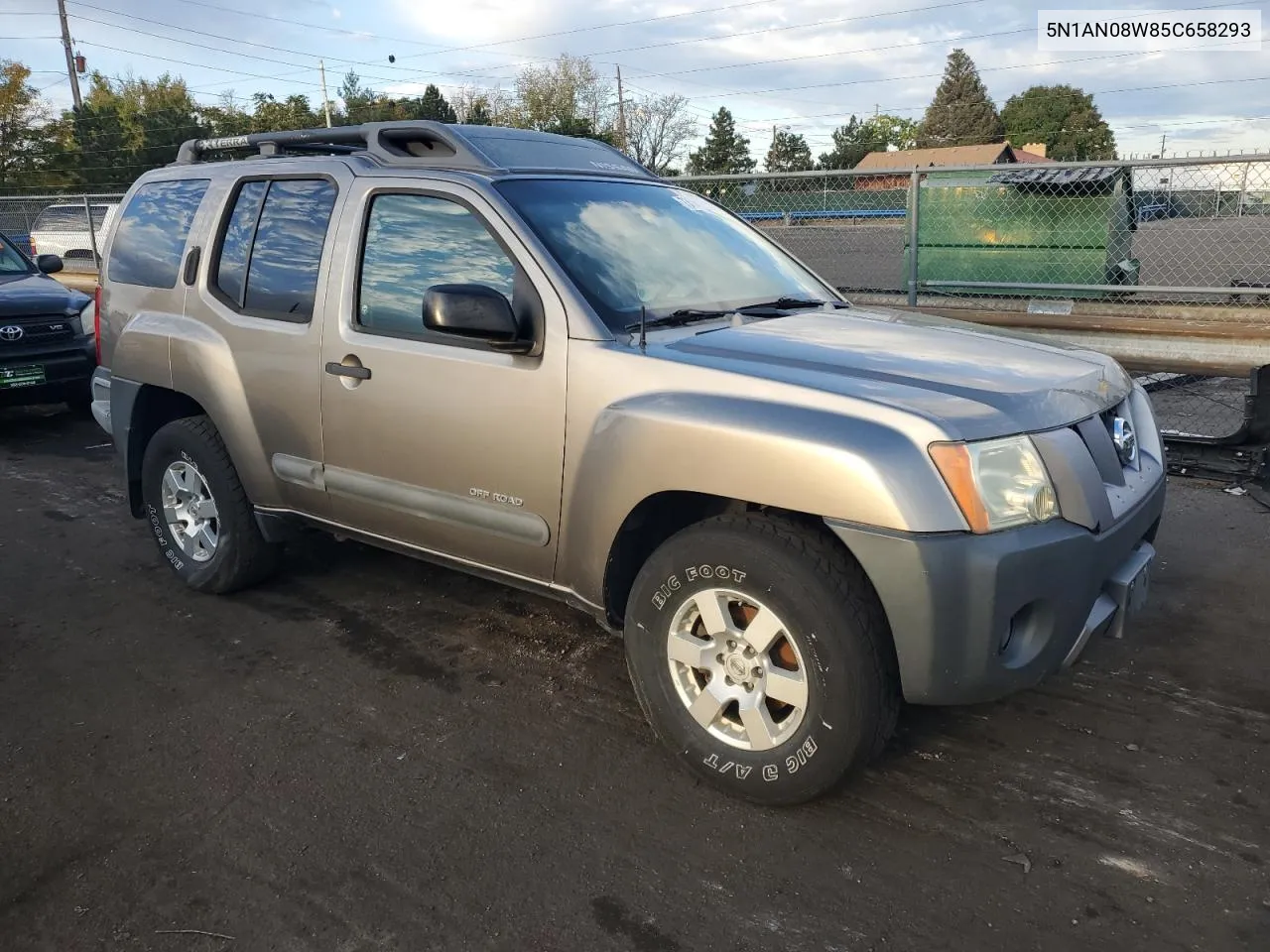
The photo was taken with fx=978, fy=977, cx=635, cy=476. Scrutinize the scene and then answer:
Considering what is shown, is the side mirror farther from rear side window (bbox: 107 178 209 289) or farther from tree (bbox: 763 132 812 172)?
tree (bbox: 763 132 812 172)

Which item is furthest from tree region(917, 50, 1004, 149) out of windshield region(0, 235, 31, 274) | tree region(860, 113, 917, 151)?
windshield region(0, 235, 31, 274)

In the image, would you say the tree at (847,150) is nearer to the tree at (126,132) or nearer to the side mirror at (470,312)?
the tree at (126,132)

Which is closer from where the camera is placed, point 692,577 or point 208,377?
point 692,577

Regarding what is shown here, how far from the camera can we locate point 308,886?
261 centimetres

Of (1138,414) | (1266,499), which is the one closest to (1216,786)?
(1138,414)

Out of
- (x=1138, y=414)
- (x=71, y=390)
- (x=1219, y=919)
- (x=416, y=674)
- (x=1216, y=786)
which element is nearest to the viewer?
(x=1219, y=919)

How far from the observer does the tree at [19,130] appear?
39.2m

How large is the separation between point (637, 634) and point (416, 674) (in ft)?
3.80

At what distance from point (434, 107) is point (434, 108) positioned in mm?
428

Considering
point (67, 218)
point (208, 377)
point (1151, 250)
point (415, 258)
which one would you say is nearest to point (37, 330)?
point (208, 377)

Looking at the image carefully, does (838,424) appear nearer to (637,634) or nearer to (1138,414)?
(637,634)

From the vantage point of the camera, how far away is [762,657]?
2852 mm

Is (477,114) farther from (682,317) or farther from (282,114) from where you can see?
(682,317)

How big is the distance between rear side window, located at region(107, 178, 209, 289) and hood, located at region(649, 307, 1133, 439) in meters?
2.75
